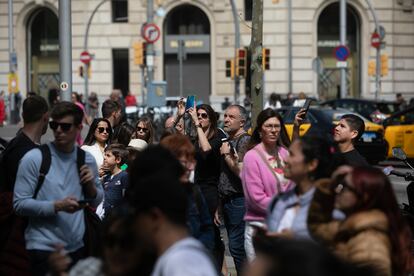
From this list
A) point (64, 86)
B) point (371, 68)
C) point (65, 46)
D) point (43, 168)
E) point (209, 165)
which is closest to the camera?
point (43, 168)

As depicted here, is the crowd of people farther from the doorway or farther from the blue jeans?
the doorway

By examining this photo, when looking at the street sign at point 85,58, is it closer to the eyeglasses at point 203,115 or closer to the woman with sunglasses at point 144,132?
the woman with sunglasses at point 144,132

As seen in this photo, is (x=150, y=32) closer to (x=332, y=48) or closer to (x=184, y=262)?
(x=332, y=48)

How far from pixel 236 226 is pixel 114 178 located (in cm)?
118

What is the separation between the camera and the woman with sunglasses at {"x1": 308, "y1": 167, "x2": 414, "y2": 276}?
4.78 metres

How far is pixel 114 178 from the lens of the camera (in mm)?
8891

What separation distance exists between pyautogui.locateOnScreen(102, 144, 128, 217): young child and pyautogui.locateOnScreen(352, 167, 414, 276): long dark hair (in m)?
3.83

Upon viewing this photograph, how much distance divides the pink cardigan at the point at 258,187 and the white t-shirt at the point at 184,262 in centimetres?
293

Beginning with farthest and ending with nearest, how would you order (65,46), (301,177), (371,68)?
(371,68), (65,46), (301,177)

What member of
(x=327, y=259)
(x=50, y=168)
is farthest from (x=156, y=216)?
(x=50, y=168)

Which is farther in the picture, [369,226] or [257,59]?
[257,59]

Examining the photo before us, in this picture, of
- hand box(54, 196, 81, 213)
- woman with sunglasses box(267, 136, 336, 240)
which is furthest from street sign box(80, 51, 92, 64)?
woman with sunglasses box(267, 136, 336, 240)

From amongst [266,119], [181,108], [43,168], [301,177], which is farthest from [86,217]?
[181,108]

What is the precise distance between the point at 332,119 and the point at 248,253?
17022 mm
